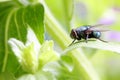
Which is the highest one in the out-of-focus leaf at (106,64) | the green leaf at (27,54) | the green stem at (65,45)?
the green leaf at (27,54)

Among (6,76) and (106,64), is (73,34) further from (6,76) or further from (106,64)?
(106,64)

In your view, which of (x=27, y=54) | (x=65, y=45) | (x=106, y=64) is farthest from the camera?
(x=106, y=64)

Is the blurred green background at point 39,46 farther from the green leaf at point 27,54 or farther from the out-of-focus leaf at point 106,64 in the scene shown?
the out-of-focus leaf at point 106,64

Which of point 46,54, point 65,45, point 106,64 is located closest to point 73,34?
point 65,45

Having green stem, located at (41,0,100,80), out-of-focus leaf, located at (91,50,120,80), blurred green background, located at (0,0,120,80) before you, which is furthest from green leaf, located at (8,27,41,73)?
out-of-focus leaf, located at (91,50,120,80)

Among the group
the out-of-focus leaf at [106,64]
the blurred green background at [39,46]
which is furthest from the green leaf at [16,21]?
the out-of-focus leaf at [106,64]

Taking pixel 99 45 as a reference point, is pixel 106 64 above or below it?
below

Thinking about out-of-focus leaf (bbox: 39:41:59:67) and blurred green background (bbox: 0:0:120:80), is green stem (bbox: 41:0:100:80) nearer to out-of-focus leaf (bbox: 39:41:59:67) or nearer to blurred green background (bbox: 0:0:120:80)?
blurred green background (bbox: 0:0:120:80)

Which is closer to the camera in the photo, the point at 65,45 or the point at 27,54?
the point at 27,54

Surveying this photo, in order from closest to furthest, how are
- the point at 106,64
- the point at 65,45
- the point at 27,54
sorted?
the point at 27,54, the point at 65,45, the point at 106,64
